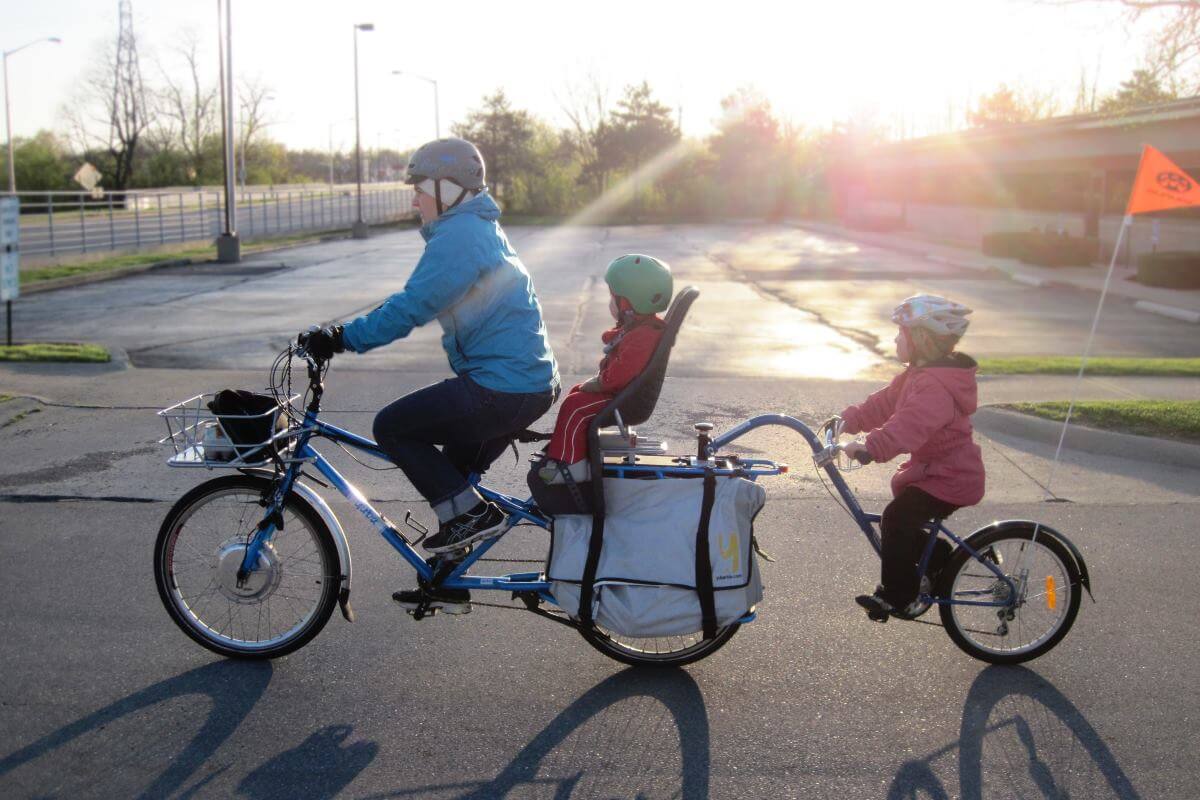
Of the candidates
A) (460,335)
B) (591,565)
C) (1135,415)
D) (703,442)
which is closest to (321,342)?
(460,335)

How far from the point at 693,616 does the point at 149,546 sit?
10.6ft

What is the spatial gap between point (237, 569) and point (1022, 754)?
9.95 feet

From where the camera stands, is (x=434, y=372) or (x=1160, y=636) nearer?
(x=1160, y=636)

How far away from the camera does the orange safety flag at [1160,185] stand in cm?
600

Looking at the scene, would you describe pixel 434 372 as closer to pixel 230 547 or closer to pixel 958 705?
pixel 230 547

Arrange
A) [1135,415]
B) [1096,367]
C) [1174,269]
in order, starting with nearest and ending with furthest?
1. [1135,415]
2. [1096,367]
3. [1174,269]

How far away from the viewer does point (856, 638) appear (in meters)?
4.95

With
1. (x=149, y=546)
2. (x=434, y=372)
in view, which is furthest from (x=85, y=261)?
(x=149, y=546)

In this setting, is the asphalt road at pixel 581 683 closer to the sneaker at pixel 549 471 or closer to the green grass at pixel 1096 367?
the sneaker at pixel 549 471

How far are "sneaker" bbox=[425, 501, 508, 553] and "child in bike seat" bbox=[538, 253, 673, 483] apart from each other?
1.11 ft

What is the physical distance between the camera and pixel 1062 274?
86.3 feet

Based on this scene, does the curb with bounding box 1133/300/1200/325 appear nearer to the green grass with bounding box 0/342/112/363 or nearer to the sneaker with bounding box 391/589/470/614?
the green grass with bounding box 0/342/112/363

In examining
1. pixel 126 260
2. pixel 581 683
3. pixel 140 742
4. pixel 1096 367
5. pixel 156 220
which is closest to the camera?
pixel 140 742

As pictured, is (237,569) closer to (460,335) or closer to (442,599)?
(442,599)
